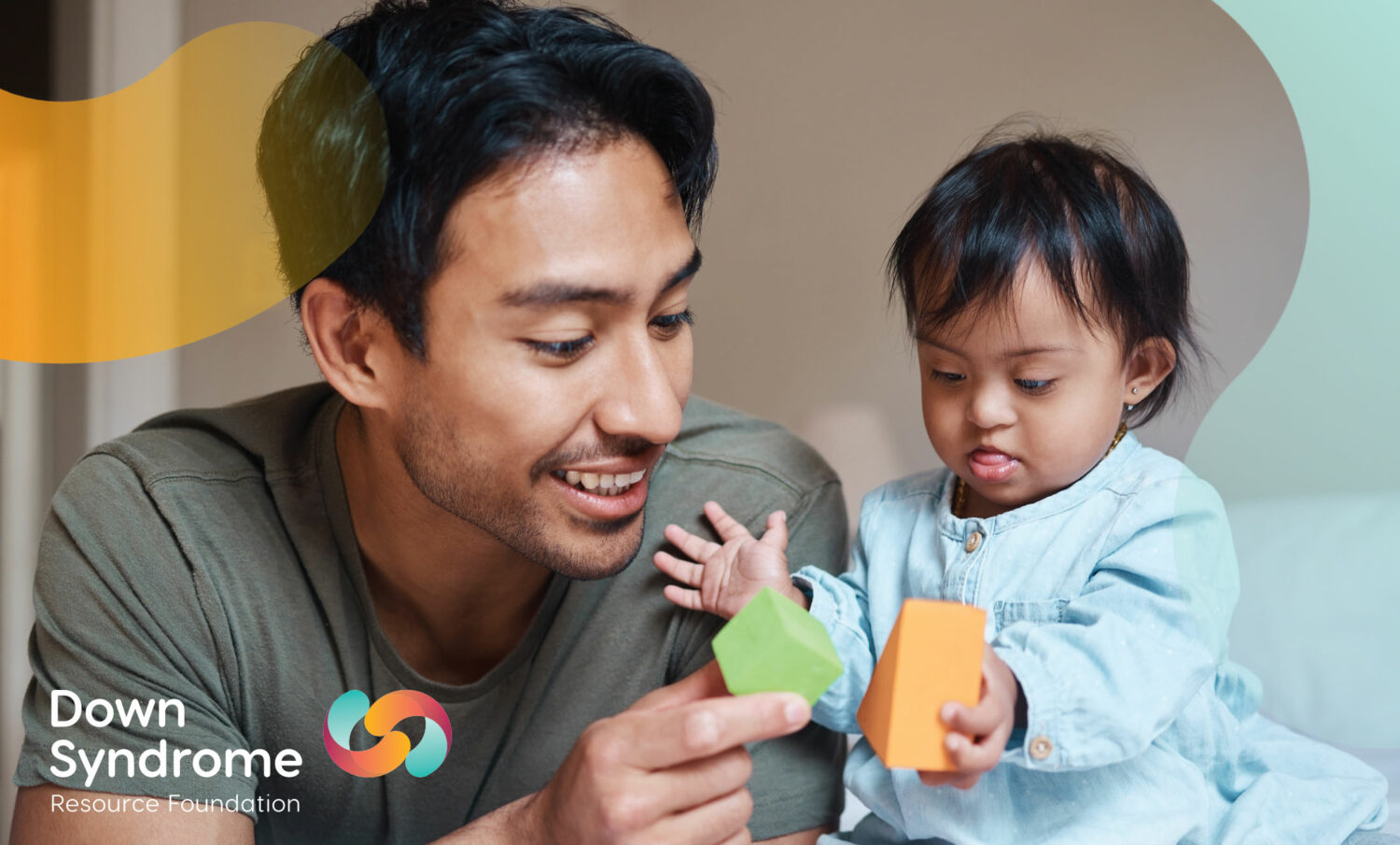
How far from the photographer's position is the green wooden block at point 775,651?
2.18 ft

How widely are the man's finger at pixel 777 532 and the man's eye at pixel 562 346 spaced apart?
0.86 feet

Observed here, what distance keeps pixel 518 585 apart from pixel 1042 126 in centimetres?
69

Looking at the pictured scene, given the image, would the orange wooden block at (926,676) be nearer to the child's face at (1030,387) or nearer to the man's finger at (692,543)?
the child's face at (1030,387)

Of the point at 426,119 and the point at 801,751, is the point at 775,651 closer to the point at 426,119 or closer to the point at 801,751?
the point at 801,751

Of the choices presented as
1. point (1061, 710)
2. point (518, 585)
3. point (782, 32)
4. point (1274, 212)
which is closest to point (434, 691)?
point (518, 585)

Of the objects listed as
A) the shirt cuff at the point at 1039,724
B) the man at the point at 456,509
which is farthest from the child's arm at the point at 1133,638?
the man at the point at 456,509

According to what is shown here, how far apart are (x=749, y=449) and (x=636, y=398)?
29 cm

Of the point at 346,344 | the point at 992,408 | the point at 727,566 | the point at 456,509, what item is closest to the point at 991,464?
the point at 992,408

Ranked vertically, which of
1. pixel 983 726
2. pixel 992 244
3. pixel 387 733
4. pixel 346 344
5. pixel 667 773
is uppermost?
pixel 992 244

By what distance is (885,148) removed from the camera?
1003 millimetres

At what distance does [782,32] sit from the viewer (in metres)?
1.03

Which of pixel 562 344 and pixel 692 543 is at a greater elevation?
pixel 562 344

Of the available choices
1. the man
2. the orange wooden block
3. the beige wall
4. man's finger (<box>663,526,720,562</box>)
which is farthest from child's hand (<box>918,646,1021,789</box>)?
man's finger (<box>663,526,720,562</box>)

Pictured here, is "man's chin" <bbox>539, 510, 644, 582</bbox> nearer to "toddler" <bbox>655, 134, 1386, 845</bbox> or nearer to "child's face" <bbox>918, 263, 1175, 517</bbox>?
"toddler" <bbox>655, 134, 1386, 845</bbox>
